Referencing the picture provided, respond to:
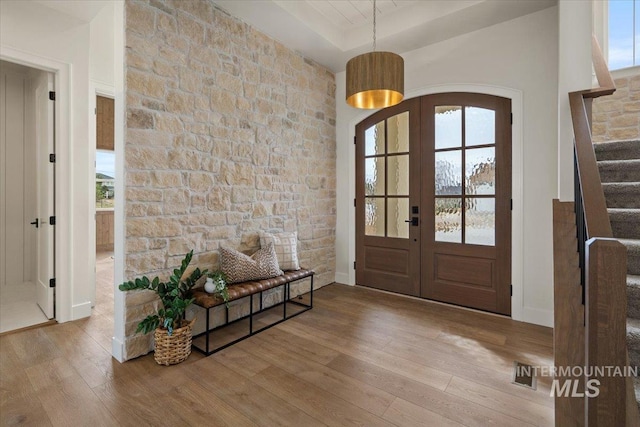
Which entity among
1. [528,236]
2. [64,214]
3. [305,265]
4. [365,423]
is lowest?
[365,423]

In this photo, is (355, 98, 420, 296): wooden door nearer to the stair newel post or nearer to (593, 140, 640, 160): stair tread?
(593, 140, 640, 160): stair tread

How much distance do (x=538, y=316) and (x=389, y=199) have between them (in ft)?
6.78

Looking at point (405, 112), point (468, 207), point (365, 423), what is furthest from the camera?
point (405, 112)

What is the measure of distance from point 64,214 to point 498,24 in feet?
16.5

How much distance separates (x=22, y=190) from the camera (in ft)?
13.2

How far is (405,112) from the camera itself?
3.85m

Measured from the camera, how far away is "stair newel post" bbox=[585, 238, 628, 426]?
3.30 feet

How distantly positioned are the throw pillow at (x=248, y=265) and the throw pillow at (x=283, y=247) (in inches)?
5.9

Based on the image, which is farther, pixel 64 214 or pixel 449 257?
pixel 449 257

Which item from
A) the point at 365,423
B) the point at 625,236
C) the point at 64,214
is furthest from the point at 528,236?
the point at 64,214

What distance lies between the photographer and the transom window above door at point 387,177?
3883 millimetres

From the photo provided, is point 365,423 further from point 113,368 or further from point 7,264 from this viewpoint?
point 7,264

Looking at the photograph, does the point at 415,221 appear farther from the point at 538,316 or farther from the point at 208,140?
the point at 208,140

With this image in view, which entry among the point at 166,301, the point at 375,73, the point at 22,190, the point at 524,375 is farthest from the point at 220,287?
the point at 22,190
